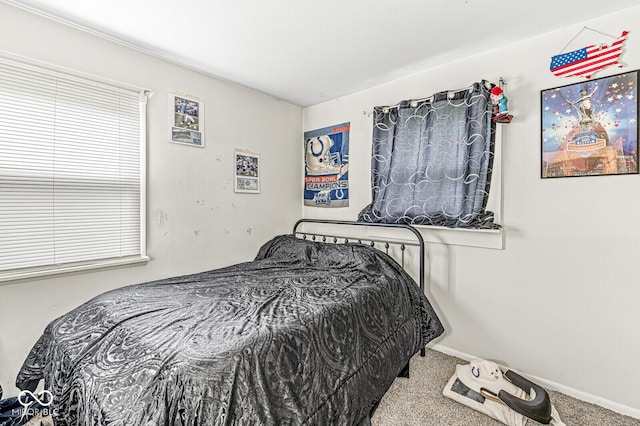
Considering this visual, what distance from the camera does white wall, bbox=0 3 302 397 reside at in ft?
5.81

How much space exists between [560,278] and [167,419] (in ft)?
A: 7.46

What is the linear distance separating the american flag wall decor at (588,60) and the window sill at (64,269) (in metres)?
3.09

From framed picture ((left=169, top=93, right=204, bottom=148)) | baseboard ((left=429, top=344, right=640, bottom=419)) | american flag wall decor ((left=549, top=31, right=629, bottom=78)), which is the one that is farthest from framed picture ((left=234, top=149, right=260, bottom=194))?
baseboard ((left=429, top=344, right=640, bottom=419))

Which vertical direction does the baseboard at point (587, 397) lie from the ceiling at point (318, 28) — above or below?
below

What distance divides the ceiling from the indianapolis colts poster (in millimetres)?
736

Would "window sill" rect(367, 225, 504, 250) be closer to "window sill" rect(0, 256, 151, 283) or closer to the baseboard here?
the baseboard

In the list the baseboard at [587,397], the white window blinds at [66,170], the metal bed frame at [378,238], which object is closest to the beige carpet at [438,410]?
the baseboard at [587,397]

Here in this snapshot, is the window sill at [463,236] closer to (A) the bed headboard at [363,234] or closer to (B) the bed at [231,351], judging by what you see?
(A) the bed headboard at [363,234]

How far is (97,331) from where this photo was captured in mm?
1313

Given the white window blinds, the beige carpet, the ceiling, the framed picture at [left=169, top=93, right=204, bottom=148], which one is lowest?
the beige carpet

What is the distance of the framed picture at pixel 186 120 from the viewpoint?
2.37m

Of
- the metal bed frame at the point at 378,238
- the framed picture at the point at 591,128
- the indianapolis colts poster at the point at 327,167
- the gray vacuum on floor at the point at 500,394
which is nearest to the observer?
the gray vacuum on floor at the point at 500,394

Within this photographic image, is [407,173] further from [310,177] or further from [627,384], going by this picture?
[627,384]

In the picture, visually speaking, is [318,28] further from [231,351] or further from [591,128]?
[231,351]
